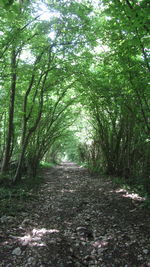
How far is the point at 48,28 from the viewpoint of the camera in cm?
799

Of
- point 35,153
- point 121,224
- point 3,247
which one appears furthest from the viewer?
point 35,153

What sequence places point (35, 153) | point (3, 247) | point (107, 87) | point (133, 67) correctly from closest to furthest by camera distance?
1. point (3, 247)
2. point (133, 67)
3. point (107, 87)
4. point (35, 153)

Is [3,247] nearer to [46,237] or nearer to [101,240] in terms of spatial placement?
[46,237]

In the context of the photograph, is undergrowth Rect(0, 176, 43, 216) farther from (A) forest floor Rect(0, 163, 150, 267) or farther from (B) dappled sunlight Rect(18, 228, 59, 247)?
(B) dappled sunlight Rect(18, 228, 59, 247)

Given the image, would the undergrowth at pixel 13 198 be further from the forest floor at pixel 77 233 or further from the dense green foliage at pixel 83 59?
the dense green foliage at pixel 83 59

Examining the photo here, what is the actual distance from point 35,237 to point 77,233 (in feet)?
3.21

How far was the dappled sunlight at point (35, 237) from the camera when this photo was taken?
4024mm

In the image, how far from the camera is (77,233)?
4660mm

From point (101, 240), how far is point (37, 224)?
1.78m

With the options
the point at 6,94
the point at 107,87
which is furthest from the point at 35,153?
the point at 107,87

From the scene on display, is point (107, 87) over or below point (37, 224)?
over

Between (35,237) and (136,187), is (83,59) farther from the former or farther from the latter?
(35,237)

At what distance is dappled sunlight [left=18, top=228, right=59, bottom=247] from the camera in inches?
158

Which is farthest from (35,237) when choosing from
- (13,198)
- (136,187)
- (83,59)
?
(83,59)
